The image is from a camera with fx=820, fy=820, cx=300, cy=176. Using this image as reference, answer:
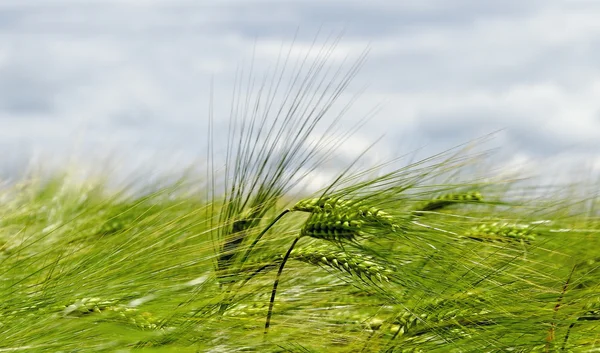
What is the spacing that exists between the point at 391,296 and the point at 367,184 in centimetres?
20

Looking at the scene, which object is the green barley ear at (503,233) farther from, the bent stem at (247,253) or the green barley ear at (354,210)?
the bent stem at (247,253)

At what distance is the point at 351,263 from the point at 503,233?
430mm

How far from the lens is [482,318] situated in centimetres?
144

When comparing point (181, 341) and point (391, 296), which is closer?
point (181, 341)

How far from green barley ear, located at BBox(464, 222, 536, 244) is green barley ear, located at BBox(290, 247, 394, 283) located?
0.97ft

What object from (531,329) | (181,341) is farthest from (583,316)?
(181,341)

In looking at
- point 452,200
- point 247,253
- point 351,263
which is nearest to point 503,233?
point 452,200

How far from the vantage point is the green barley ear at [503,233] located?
1.66m

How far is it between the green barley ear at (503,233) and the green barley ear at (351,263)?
297 millimetres

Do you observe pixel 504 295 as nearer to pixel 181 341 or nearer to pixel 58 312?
pixel 181 341

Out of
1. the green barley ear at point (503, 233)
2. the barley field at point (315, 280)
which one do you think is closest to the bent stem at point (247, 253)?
the barley field at point (315, 280)

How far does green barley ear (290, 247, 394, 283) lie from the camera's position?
4.65 ft

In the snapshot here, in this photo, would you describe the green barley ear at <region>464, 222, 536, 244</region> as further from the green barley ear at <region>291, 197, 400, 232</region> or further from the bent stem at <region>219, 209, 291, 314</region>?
the bent stem at <region>219, 209, 291, 314</region>

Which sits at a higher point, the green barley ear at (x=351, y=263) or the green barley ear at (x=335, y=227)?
the green barley ear at (x=335, y=227)
